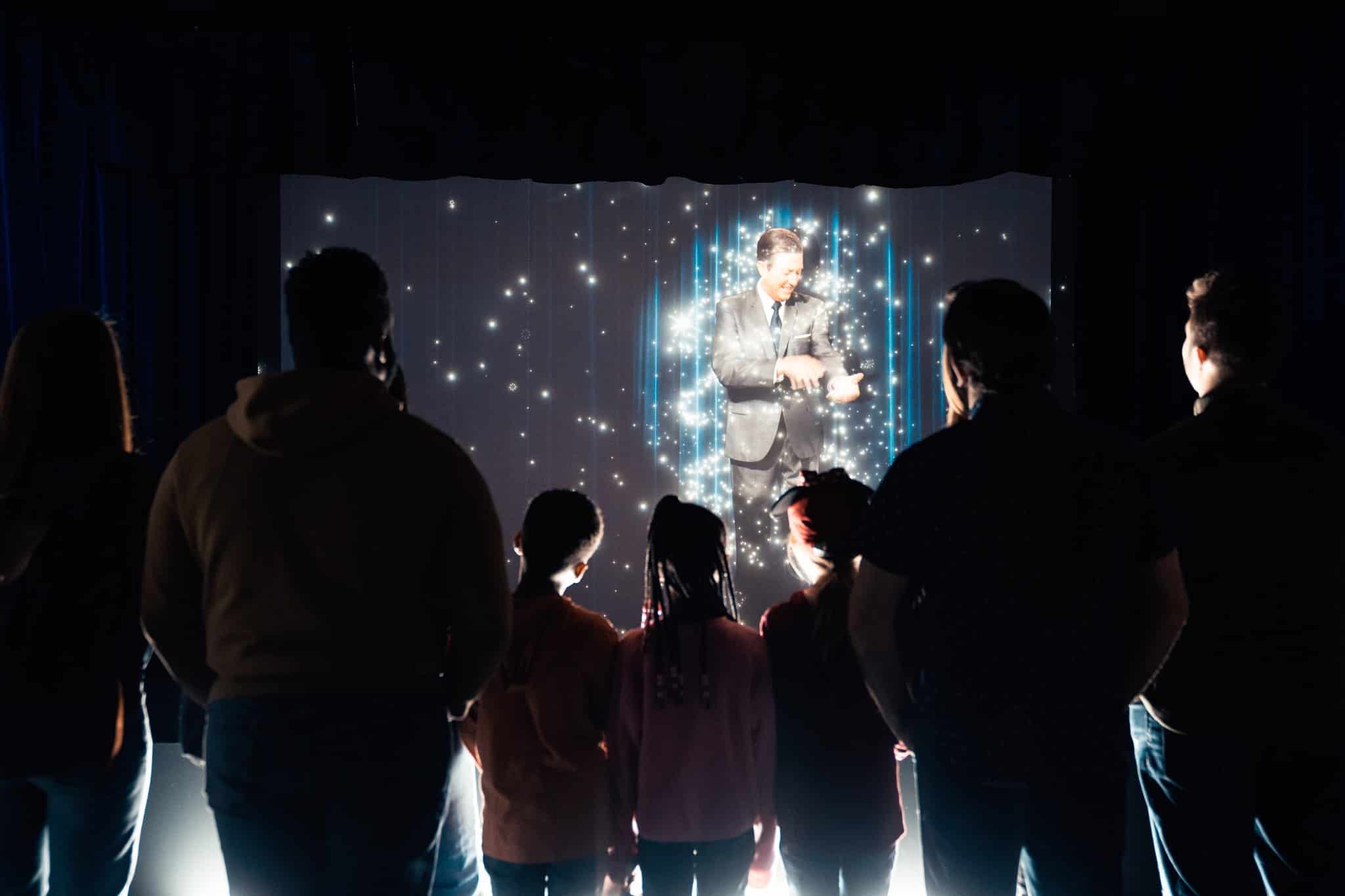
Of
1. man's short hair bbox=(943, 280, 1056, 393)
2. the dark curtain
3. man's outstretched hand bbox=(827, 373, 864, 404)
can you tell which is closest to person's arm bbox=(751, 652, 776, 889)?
man's short hair bbox=(943, 280, 1056, 393)

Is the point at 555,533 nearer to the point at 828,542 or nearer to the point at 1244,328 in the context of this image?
the point at 828,542

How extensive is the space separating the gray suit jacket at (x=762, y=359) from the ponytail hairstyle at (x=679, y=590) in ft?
9.36

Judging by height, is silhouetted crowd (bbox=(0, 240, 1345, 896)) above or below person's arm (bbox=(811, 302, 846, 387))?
below

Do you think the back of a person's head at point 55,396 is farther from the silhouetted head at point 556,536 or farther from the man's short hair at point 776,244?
the man's short hair at point 776,244

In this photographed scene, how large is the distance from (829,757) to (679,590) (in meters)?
0.38

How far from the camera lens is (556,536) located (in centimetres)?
171

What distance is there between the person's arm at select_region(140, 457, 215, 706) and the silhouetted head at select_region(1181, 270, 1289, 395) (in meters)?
1.50

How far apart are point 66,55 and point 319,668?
3.11 metres

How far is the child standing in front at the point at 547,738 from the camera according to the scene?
5.46 ft

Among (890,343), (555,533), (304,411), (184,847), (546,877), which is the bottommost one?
(184,847)

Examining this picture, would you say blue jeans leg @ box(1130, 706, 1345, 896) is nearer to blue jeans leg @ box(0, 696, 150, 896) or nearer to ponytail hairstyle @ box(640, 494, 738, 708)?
ponytail hairstyle @ box(640, 494, 738, 708)

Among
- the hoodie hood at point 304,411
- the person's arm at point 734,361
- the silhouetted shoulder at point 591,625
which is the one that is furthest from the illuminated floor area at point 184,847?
the person's arm at point 734,361

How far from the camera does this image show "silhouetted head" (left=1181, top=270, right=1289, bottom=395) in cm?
151

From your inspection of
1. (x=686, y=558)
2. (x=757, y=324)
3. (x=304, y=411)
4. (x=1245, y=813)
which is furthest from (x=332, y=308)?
(x=757, y=324)
